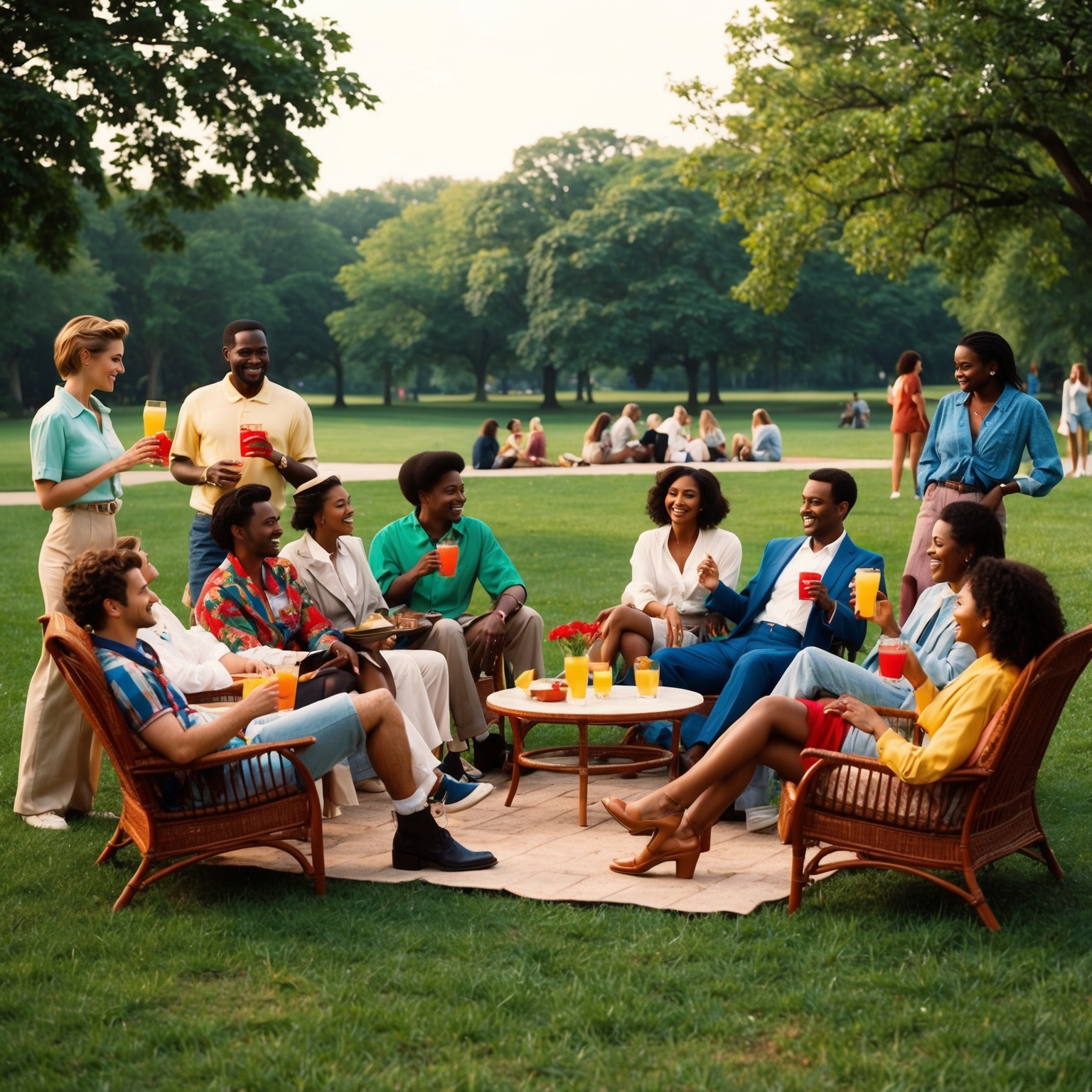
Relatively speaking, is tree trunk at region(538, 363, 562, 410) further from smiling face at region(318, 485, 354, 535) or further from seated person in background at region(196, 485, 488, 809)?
seated person in background at region(196, 485, 488, 809)

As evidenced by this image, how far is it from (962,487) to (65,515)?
426 centimetres

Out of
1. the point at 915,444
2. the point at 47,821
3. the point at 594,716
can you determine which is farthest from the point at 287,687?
the point at 915,444

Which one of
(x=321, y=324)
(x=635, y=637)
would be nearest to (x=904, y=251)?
(x=635, y=637)

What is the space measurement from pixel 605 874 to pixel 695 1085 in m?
1.78

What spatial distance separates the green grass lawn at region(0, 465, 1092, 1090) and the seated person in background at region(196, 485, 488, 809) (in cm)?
99

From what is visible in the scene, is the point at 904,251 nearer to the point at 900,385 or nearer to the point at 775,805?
Answer: the point at 900,385

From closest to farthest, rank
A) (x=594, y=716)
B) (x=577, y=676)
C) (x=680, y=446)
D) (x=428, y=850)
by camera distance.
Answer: (x=428, y=850) < (x=594, y=716) < (x=577, y=676) < (x=680, y=446)

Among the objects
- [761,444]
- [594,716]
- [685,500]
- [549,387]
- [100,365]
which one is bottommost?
[594,716]

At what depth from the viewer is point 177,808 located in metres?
4.93

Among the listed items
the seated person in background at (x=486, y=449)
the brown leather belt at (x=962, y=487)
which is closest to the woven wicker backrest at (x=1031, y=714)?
the brown leather belt at (x=962, y=487)

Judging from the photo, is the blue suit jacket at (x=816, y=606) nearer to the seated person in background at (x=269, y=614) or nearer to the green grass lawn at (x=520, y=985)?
the green grass lawn at (x=520, y=985)

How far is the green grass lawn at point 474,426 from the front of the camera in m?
33.3

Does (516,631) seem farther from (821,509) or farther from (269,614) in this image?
(821,509)

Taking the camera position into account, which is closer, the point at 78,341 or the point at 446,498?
the point at 78,341
